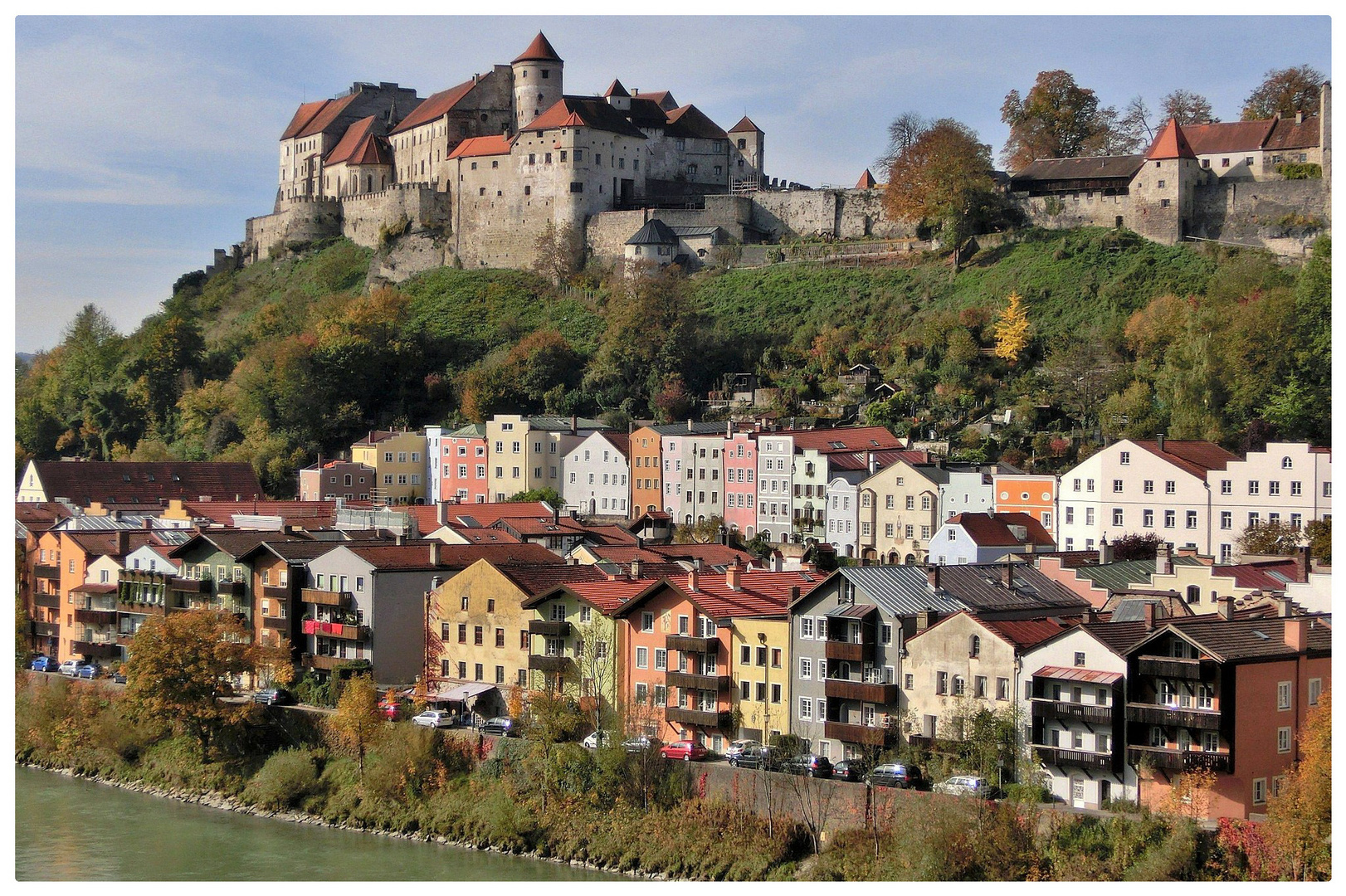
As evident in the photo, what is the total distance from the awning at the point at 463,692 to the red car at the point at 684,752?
5771mm

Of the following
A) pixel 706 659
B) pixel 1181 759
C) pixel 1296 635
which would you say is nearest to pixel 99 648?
pixel 706 659

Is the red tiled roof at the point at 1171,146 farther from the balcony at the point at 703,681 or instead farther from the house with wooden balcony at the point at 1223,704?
the house with wooden balcony at the point at 1223,704

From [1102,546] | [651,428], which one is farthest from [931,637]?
[651,428]

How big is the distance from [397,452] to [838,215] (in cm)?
2485

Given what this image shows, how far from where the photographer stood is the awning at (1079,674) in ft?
105

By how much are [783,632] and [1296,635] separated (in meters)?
9.23

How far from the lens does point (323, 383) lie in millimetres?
85000

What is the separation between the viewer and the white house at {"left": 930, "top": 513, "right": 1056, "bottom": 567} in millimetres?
51656

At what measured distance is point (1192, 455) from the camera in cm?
5594

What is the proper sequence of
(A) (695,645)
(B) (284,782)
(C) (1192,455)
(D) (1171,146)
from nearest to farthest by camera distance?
(A) (695,645)
(B) (284,782)
(C) (1192,455)
(D) (1171,146)

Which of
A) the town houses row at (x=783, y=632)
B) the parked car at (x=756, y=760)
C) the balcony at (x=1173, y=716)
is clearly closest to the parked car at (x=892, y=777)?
the town houses row at (x=783, y=632)

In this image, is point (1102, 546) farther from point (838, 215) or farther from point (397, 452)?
point (838, 215)

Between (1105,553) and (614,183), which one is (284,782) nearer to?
(1105,553)

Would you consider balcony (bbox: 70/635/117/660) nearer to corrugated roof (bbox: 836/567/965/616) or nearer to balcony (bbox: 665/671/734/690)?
balcony (bbox: 665/671/734/690)
